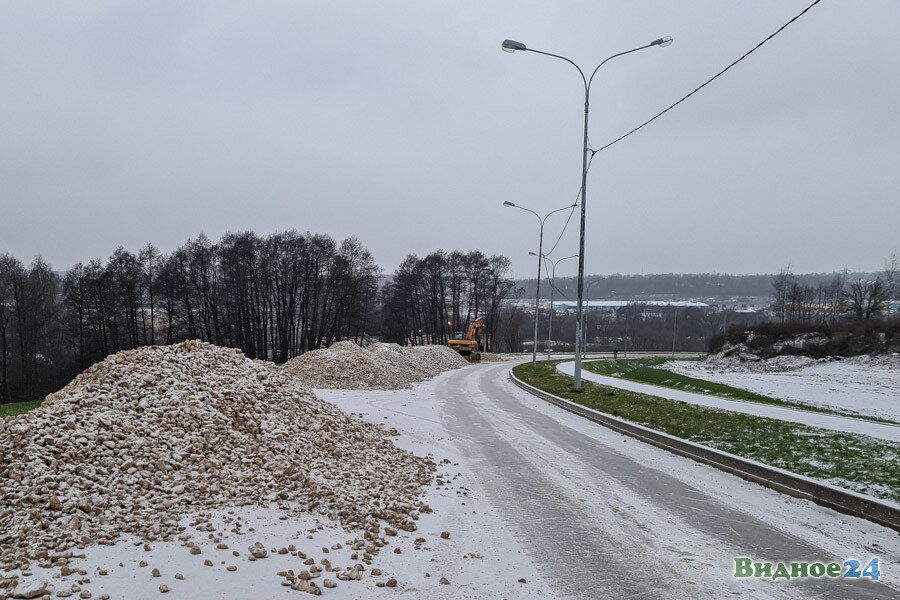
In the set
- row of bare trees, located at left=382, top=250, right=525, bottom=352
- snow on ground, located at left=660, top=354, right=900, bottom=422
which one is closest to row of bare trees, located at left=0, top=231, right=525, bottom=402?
row of bare trees, located at left=382, top=250, right=525, bottom=352

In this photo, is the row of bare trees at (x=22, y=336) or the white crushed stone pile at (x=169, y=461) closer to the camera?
the white crushed stone pile at (x=169, y=461)

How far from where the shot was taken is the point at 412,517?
5703mm

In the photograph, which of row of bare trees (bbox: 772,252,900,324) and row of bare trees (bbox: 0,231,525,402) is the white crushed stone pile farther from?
row of bare trees (bbox: 772,252,900,324)

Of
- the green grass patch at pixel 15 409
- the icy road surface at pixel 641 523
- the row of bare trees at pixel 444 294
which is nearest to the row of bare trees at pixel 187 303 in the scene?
the row of bare trees at pixel 444 294

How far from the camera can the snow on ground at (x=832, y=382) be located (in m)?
21.2

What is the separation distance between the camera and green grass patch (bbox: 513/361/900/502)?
690 centimetres

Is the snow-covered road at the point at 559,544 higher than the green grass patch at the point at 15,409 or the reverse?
higher

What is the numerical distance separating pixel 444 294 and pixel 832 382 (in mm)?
48296

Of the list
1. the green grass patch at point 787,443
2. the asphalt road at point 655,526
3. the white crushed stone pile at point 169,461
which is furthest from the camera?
the green grass patch at point 787,443

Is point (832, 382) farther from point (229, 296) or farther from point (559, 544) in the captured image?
point (229, 296)

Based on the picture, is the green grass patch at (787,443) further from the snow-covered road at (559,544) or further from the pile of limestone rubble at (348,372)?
the pile of limestone rubble at (348,372)

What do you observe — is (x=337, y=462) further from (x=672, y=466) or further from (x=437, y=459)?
(x=672, y=466)

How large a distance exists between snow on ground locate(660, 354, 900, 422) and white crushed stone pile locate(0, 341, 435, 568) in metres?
17.9

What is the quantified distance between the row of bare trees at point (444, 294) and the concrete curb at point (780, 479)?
194ft
